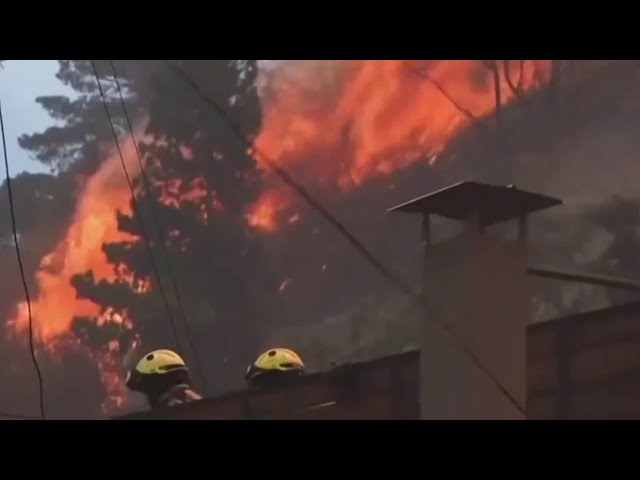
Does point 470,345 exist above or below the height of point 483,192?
below

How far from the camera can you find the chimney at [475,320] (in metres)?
4.05

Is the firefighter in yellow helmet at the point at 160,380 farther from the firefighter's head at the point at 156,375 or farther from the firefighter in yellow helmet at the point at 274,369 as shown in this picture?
the firefighter in yellow helmet at the point at 274,369

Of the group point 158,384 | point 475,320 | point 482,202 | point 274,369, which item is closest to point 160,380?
point 158,384

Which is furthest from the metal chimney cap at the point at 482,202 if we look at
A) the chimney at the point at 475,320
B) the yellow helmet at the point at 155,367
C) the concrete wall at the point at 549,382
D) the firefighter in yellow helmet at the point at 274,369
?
the yellow helmet at the point at 155,367

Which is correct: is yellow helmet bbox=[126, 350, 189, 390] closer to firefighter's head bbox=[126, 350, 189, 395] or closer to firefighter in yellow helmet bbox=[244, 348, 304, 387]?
firefighter's head bbox=[126, 350, 189, 395]

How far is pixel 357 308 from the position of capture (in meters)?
8.66

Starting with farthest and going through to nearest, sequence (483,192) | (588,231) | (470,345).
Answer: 1. (588,231)
2. (483,192)
3. (470,345)

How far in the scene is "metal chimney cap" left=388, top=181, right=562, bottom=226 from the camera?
4.38m

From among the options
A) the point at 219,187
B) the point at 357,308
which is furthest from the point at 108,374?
the point at 357,308

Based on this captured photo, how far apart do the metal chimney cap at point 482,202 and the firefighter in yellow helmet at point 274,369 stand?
1.31 meters

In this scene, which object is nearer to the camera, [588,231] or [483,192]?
[483,192]

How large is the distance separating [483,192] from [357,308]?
4.38 metres
